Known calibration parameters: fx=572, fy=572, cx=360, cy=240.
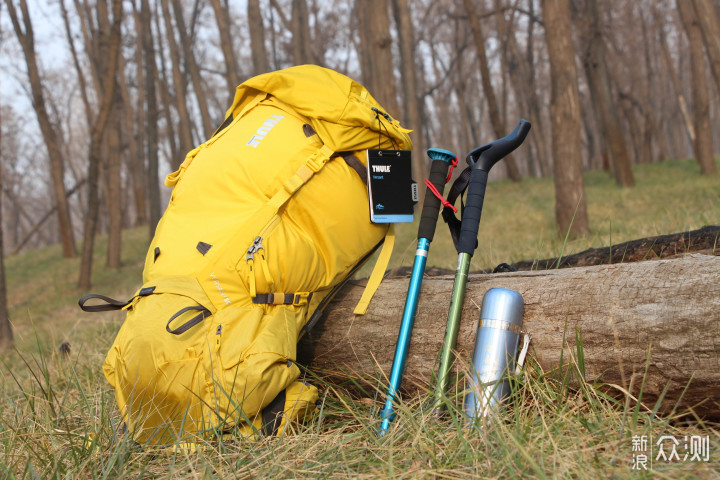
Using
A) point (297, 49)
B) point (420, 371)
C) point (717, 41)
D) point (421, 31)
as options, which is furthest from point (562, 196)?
point (421, 31)

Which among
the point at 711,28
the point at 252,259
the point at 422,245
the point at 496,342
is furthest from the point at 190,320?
the point at 711,28

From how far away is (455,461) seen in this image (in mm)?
1697

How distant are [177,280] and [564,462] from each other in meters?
1.50

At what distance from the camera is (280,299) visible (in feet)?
7.59

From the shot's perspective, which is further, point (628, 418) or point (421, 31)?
point (421, 31)

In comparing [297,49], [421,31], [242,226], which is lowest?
[242,226]

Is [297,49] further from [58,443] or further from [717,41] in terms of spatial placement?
[58,443]

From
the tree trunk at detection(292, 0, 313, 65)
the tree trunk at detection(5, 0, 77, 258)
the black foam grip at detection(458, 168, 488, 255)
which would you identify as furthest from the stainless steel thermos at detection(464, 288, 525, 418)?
the tree trunk at detection(5, 0, 77, 258)

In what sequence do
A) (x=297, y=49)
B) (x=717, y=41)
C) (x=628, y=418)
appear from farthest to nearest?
(x=297, y=49)
(x=717, y=41)
(x=628, y=418)

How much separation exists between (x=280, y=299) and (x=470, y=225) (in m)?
0.83

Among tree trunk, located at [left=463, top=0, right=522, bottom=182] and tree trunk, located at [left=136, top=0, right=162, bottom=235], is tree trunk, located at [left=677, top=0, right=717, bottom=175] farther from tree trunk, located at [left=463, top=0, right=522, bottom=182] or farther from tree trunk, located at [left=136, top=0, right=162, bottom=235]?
tree trunk, located at [left=136, top=0, right=162, bottom=235]

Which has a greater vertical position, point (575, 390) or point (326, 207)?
point (326, 207)

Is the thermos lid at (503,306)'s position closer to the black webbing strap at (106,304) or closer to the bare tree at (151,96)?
the black webbing strap at (106,304)

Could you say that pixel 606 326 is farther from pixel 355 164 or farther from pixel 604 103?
pixel 604 103
